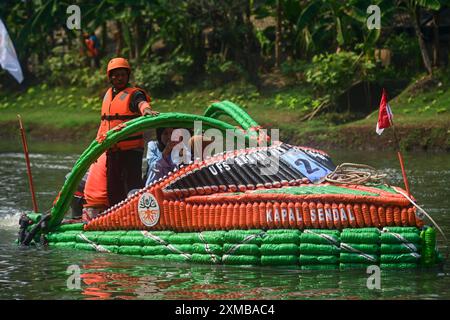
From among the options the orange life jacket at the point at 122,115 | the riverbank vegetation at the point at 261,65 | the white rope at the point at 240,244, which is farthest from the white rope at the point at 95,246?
the riverbank vegetation at the point at 261,65

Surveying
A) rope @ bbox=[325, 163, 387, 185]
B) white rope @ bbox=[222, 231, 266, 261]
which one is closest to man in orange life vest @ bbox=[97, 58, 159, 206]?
white rope @ bbox=[222, 231, 266, 261]

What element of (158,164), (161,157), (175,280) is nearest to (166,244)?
(175,280)

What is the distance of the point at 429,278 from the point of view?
9.47m

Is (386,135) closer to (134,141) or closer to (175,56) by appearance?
(175,56)

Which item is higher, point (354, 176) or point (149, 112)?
point (149, 112)

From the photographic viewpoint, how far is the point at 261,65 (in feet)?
97.8

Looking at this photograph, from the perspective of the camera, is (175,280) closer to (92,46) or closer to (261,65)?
(261,65)

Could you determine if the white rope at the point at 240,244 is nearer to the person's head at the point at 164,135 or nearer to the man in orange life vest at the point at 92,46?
the person's head at the point at 164,135

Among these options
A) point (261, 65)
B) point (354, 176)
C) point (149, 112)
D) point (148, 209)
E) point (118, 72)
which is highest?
point (261, 65)

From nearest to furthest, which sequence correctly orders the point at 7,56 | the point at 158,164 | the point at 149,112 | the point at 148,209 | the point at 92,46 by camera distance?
the point at 148,209
the point at 149,112
the point at 158,164
the point at 7,56
the point at 92,46

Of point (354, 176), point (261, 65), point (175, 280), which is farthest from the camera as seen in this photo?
point (261, 65)

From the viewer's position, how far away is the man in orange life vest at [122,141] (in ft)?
38.3

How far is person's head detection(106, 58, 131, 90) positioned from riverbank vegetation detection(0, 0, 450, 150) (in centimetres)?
1126

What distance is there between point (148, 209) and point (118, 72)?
1846 mm
